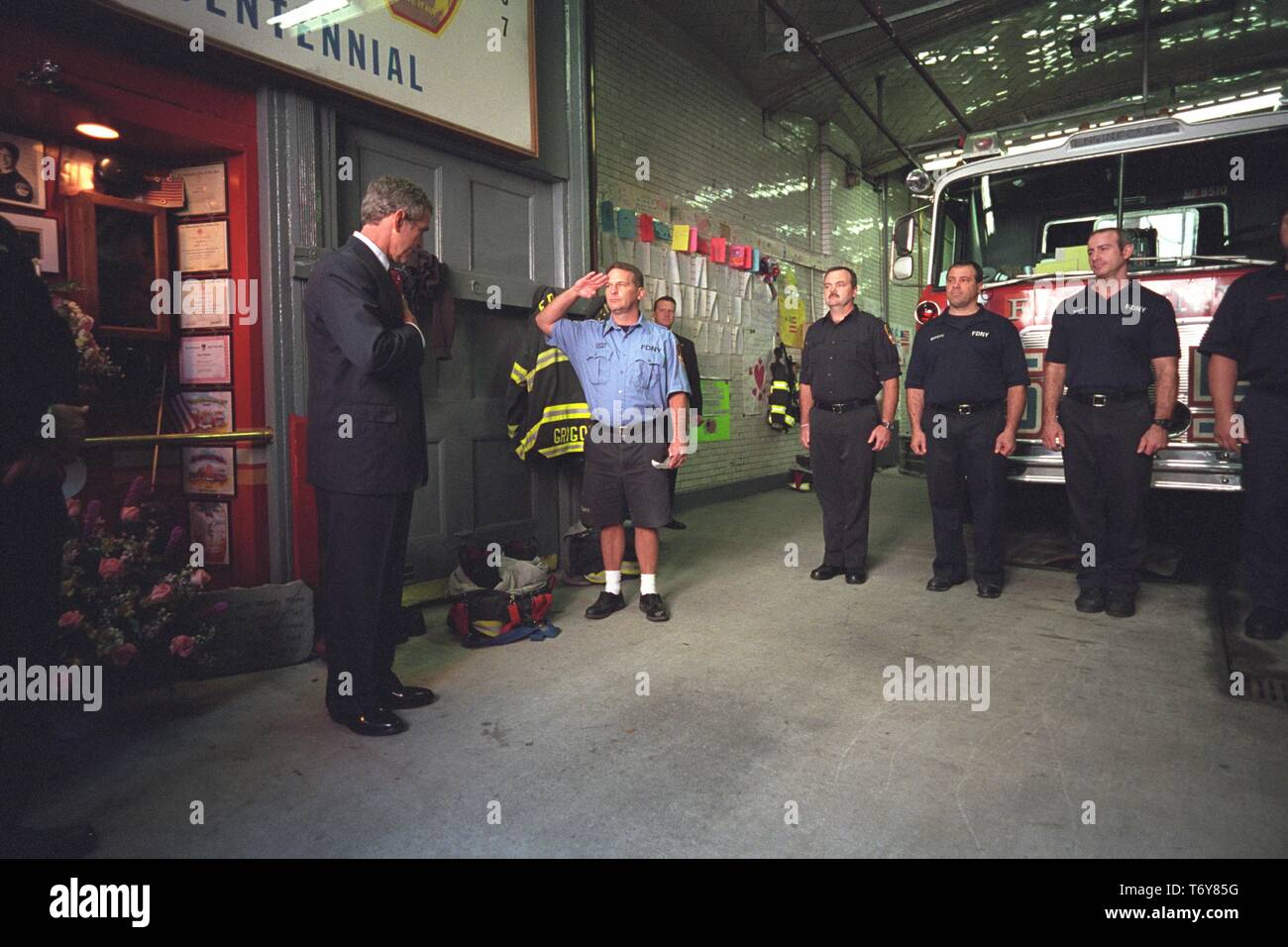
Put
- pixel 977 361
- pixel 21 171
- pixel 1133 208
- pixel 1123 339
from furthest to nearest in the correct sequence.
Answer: pixel 1133 208 → pixel 977 361 → pixel 1123 339 → pixel 21 171

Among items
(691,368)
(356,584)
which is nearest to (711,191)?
(691,368)

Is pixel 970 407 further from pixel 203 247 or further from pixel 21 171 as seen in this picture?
pixel 21 171

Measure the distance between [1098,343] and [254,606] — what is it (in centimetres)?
446

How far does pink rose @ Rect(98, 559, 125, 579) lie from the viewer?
2979 mm

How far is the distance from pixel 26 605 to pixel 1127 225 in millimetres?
6301

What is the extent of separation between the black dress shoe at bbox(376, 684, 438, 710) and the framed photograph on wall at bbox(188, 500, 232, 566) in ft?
4.41

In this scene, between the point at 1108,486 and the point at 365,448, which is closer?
the point at 365,448

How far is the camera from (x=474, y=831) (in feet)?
6.98

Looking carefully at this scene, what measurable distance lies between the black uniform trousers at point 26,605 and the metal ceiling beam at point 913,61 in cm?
774

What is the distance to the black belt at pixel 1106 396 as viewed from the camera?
162 inches

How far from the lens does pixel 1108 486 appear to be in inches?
166

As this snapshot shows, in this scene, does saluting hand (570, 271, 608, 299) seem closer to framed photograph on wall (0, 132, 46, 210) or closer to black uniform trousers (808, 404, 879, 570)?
black uniform trousers (808, 404, 879, 570)

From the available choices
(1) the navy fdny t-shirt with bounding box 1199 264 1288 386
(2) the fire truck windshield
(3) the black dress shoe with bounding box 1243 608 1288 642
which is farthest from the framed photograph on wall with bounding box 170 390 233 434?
(3) the black dress shoe with bounding box 1243 608 1288 642
